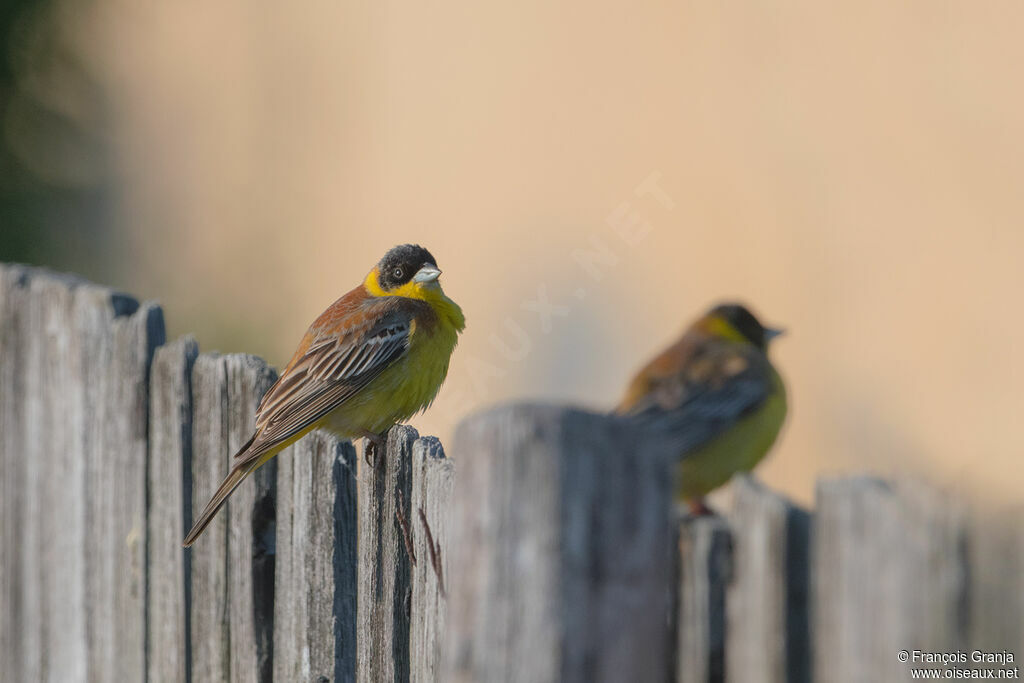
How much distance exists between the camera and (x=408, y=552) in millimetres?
2891

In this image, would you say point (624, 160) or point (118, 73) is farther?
point (118, 73)

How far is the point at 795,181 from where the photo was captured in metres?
7.62

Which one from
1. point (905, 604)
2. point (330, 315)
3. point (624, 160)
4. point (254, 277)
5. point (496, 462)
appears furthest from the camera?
point (254, 277)

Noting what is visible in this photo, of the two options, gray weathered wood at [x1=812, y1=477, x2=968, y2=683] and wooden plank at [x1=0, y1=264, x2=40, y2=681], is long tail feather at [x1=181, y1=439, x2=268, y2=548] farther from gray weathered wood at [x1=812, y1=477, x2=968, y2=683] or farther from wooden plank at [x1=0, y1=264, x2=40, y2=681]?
gray weathered wood at [x1=812, y1=477, x2=968, y2=683]

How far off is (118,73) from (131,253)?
1.52 m

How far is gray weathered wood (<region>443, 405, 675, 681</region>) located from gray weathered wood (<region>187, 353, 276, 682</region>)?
161 centimetres

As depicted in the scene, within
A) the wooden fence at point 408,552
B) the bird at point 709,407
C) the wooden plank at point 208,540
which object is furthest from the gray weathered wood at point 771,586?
the bird at point 709,407

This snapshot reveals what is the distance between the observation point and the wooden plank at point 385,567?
2922 mm

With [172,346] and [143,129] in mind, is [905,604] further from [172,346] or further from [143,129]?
[143,129]

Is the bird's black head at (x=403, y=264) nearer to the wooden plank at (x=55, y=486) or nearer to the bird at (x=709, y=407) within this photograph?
the bird at (x=709, y=407)

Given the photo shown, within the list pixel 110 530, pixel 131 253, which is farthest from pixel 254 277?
pixel 110 530

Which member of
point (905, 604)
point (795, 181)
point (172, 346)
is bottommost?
point (905, 604)

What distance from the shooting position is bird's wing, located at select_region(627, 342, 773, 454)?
485 cm

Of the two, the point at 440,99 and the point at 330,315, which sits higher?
the point at 440,99
